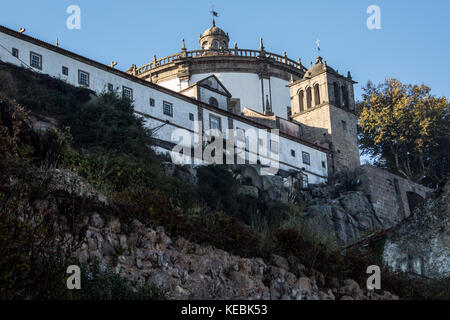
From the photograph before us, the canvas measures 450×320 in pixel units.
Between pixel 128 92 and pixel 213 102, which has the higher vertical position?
pixel 213 102

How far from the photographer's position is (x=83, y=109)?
3441 cm

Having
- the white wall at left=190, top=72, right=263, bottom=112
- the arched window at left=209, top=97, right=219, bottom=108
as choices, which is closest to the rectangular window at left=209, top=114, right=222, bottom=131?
the arched window at left=209, top=97, right=219, bottom=108

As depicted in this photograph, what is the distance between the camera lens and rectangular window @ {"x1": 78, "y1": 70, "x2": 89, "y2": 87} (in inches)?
1486

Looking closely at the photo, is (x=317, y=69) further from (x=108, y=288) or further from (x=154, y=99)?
(x=108, y=288)

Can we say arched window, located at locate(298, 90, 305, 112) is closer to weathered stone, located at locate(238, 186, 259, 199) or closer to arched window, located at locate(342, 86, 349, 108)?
arched window, located at locate(342, 86, 349, 108)

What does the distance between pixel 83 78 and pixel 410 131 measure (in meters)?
25.4

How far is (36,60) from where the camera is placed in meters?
36.2

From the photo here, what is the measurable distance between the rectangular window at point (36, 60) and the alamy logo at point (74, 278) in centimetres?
2637

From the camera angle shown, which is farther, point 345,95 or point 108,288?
point 345,95

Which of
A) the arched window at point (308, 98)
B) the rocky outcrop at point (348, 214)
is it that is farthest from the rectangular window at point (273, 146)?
the arched window at point (308, 98)

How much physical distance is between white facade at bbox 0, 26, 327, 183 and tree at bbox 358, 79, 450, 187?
562 centimetres

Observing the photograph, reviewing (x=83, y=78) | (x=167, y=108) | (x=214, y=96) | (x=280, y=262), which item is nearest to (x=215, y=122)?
(x=167, y=108)

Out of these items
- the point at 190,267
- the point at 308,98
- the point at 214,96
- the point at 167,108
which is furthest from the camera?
the point at 308,98
